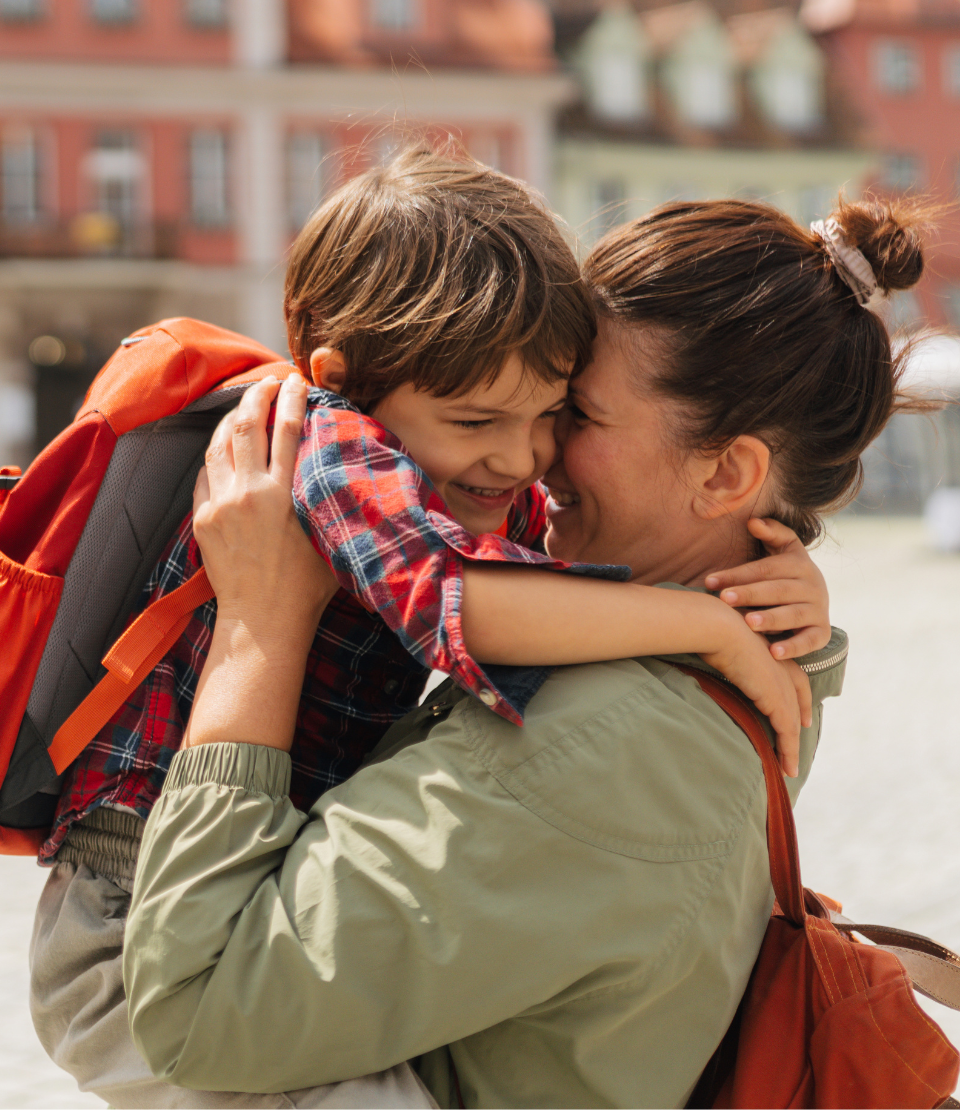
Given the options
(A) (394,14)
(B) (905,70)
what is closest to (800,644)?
(A) (394,14)

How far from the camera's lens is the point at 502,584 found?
1502 millimetres

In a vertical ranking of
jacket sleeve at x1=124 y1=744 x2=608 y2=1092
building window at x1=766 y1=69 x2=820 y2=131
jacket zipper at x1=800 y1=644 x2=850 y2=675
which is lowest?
building window at x1=766 y1=69 x2=820 y2=131

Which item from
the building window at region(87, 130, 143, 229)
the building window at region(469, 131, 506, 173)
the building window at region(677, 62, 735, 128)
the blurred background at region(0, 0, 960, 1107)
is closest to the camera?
the blurred background at region(0, 0, 960, 1107)

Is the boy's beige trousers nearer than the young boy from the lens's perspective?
No

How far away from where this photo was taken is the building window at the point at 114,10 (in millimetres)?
22562

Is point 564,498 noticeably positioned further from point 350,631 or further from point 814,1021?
point 814,1021

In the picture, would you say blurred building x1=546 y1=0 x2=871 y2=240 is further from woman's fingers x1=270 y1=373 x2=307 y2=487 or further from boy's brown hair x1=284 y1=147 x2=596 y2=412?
woman's fingers x1=270 y1=373 x2=307 y2=487

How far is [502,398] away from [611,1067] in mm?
919

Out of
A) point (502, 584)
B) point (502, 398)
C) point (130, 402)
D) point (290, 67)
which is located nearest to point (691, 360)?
point (502, 398)

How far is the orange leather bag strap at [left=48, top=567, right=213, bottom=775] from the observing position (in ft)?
5.48

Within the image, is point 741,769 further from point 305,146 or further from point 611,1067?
point 305,146

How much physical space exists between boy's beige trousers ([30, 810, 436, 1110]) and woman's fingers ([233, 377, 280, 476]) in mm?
485

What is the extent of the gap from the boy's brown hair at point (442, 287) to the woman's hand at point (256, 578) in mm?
179

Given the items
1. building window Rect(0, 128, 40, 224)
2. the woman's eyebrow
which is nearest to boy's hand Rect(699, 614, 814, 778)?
the woman's eyebrow
